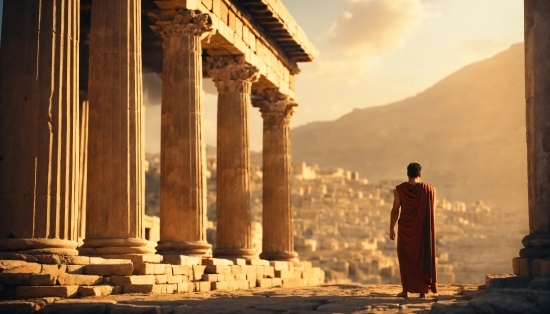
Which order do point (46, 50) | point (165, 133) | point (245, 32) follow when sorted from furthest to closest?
point (245, 32) < point (165, 133) < point (46, 50)

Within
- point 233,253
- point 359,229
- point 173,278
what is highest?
point 359,229

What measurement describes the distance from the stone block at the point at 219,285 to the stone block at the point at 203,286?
0.24m

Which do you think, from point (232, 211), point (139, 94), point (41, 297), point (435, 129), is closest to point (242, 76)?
point (232, 211)

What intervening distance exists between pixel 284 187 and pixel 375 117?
138 meters

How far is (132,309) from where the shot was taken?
483 inches

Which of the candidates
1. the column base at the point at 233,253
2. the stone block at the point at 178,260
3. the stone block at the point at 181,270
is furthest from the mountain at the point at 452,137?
the stone block at the point at 181,270

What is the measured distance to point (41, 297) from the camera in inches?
559

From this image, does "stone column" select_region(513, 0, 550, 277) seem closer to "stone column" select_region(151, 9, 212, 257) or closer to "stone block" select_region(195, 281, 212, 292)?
"stone block" select_region(195, 281, 212, 292)

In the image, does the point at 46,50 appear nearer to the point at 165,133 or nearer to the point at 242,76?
the point at 165,133

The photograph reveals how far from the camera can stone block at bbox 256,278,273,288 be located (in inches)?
1035

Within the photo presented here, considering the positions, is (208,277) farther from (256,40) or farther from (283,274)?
(256,40)

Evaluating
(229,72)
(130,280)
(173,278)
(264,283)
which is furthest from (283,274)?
(130,280)

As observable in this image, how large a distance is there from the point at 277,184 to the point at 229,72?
587 centimetres

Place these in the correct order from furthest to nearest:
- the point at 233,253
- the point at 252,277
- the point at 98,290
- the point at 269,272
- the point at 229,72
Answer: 1. the point at 269,272
2. the point at 229,72
3. the point at 233,253
4. the point at 252,277
5. the point at 98,290
